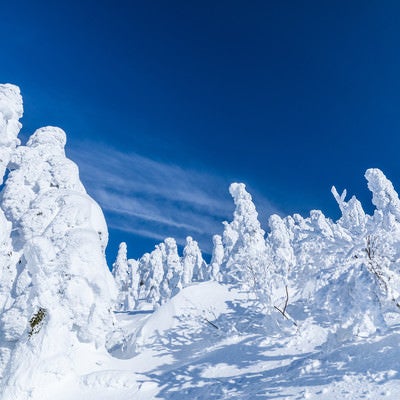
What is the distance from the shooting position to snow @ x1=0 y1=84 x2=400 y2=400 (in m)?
8.27

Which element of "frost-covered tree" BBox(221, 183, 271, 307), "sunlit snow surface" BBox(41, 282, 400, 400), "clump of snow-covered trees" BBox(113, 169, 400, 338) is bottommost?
"sunlit snow surface" BBox(41, 282, 400, 400)

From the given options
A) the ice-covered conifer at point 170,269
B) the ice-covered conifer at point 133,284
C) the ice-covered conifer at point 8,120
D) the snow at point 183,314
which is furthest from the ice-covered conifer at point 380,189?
the ice-covered conifer at point 133,284

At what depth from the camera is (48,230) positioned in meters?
15.5

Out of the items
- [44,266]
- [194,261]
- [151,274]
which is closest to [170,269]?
[151,274]

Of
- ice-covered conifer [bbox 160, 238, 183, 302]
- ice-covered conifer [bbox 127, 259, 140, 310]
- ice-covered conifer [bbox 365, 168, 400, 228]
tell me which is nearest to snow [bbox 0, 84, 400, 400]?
ice-covered conifer [bbox 365, 168, 400, 228]

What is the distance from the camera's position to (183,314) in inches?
711

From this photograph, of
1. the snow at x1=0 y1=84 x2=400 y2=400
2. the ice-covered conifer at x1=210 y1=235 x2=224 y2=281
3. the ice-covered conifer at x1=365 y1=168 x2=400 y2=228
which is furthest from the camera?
the ice-covered conifer at x1=210 y1=235 x2=224 y2=281

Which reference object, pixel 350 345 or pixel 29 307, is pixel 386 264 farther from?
pixel 29 307

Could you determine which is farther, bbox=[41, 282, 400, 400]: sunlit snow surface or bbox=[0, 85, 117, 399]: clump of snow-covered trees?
bbox=[0, 85, 117, 399]: clump of snow-covered trees

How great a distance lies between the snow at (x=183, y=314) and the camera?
827 cm

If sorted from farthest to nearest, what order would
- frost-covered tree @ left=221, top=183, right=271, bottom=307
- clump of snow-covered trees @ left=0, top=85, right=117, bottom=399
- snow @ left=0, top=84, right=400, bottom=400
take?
frost-covered tree @ left=221, top=183, right=271, bottom=307 → clump of snow-covered trees @ left=0, top=85, right=117, bottom=399 → snow @ left=0, top=84, right=400, bottom=400

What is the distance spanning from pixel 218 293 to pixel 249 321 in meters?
3.86

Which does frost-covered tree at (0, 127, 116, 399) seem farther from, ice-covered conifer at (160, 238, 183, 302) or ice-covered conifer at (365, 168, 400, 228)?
ice-covered conifer at (160, 238, 183, 302)

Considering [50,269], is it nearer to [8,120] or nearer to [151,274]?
[8,120]
